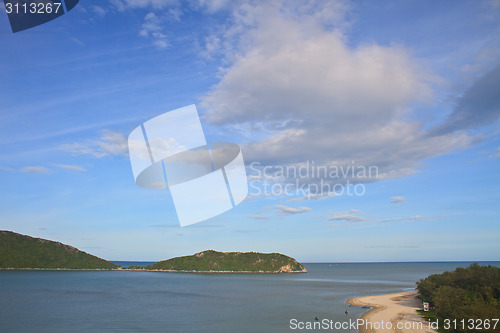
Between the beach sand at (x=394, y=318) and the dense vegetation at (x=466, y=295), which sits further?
the beach sand at (x=394, y=318)

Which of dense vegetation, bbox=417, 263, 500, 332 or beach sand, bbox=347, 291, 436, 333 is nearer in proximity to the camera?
dense vegetation, bbox=417, 263, 500, 332

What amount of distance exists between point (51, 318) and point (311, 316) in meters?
43.1

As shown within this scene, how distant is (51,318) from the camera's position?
174ft

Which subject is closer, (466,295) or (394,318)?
(466,295)

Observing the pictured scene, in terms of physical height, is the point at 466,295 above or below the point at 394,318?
above

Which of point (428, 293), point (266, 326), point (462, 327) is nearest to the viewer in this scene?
point (462, 327)

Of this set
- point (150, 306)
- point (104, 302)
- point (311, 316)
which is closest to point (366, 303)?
point (311, 316)

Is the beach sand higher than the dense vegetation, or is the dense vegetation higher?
the dense vegetation

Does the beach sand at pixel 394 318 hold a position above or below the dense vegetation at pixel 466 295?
below

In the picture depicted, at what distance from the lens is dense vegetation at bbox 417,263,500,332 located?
32250 mm

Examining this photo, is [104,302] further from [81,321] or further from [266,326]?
[266,326]

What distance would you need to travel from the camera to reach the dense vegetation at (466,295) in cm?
3225

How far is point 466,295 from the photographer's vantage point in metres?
42.8

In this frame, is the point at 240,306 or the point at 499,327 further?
the point at 240,306
